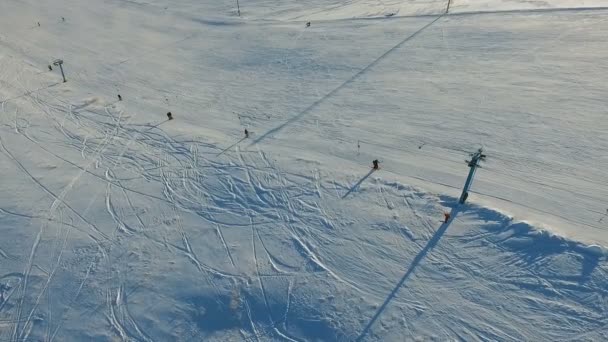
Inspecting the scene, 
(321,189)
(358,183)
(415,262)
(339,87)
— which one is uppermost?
(339,87)

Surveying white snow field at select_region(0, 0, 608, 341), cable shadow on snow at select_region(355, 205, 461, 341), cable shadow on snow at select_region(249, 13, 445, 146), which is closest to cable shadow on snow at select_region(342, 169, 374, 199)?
white snow field at select_region(0, 0, 608, 341)

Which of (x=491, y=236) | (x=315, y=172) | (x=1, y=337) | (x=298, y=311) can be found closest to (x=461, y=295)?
(x=491, y=236)

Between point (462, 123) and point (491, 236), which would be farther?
point (462, 123)

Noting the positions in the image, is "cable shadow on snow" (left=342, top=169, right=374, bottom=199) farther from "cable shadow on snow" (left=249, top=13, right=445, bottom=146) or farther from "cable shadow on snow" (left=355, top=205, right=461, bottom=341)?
"cable shadow on snow" (left=249, top=13, right=445, bottom=146)

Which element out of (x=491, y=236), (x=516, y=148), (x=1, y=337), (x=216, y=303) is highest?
(x=516, y=148)

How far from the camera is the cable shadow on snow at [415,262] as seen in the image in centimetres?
941

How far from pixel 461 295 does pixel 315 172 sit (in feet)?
20.9

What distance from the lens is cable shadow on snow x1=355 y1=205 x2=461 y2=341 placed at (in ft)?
30.9

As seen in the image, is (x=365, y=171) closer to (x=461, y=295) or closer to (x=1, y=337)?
(x=461, y=295)

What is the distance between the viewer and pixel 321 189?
43.2 ft

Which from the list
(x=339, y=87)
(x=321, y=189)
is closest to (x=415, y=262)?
(x=321, y=189)

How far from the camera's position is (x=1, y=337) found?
10.0 metres

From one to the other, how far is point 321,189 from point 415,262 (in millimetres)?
4097

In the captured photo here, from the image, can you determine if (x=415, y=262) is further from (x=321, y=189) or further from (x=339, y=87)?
(x=339, y=87)
